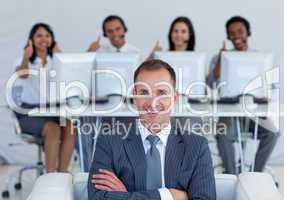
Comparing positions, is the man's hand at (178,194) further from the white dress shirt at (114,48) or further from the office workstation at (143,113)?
the white dress shirt at (114,48)

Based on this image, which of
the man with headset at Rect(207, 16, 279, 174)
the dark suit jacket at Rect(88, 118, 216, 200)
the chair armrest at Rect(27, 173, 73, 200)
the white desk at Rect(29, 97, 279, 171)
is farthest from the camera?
the man with headset at Rect(207, 16, 279, 174)

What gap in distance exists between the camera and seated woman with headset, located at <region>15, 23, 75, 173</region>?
14.0 ft

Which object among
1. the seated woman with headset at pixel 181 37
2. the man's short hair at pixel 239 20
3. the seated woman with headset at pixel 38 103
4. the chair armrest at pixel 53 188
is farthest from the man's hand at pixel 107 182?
the man's short hair at pixel 239 20

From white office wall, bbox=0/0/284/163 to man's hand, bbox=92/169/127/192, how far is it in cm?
332

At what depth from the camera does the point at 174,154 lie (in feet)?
7.29

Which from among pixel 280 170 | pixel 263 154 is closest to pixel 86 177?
pixel 263 154

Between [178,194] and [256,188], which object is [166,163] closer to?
[178,194]

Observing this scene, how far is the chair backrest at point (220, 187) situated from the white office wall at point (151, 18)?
3.14 metres

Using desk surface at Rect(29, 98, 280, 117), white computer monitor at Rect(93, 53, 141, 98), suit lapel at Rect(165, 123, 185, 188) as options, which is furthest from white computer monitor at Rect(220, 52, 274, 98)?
suit lapel at Rect(165, 123, 185, 188)

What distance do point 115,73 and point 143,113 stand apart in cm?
182

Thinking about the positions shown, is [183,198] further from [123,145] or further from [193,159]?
[123,145]

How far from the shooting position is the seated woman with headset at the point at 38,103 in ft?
14.0

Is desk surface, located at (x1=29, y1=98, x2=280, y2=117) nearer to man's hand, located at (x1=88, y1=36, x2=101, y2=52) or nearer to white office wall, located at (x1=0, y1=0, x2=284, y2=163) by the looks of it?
man's hand, located at (x1=88, y1=36, x2=101, y2=52)

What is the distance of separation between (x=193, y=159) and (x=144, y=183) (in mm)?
214
